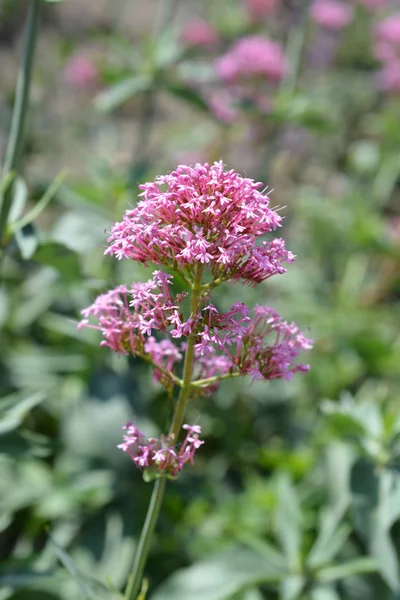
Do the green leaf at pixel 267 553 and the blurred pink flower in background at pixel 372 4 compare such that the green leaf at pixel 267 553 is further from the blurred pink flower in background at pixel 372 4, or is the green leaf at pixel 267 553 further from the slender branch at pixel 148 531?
the blurred pink flower in background at pixel 372 4

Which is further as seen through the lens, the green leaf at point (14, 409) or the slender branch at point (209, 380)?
the green leaf at point (14, 409)

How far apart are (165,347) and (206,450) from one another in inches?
64.0

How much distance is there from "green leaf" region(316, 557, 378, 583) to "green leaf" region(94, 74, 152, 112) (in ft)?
5.14

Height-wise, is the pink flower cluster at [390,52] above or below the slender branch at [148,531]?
above

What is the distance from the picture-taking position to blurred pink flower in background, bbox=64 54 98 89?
3.67 meters

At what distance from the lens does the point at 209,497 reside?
7.54 feet

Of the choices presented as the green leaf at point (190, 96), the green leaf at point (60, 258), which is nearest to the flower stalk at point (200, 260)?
the green leaf at point (60, 258)

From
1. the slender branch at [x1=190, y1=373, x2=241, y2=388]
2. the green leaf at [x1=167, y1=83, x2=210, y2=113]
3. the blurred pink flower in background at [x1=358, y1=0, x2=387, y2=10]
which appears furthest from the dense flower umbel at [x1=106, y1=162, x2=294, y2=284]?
the blurred pink flower in background at [x1=358, y1=0, x2=387, y2=10]

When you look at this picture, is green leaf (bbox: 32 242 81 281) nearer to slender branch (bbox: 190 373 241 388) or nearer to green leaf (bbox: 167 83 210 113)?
slender branch (bbox: 190 373 241 388)

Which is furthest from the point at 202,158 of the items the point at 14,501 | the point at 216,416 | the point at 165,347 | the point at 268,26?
the point at 165,347

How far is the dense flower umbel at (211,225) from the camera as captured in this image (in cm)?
108

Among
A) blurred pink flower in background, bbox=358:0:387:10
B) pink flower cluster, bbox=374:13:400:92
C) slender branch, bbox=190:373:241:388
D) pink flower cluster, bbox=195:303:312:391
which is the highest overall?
blurred pink flower in background, bbox=358:0:387:10

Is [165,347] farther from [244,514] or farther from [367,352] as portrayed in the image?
[367,352]

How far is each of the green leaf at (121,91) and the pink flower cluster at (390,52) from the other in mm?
1464
